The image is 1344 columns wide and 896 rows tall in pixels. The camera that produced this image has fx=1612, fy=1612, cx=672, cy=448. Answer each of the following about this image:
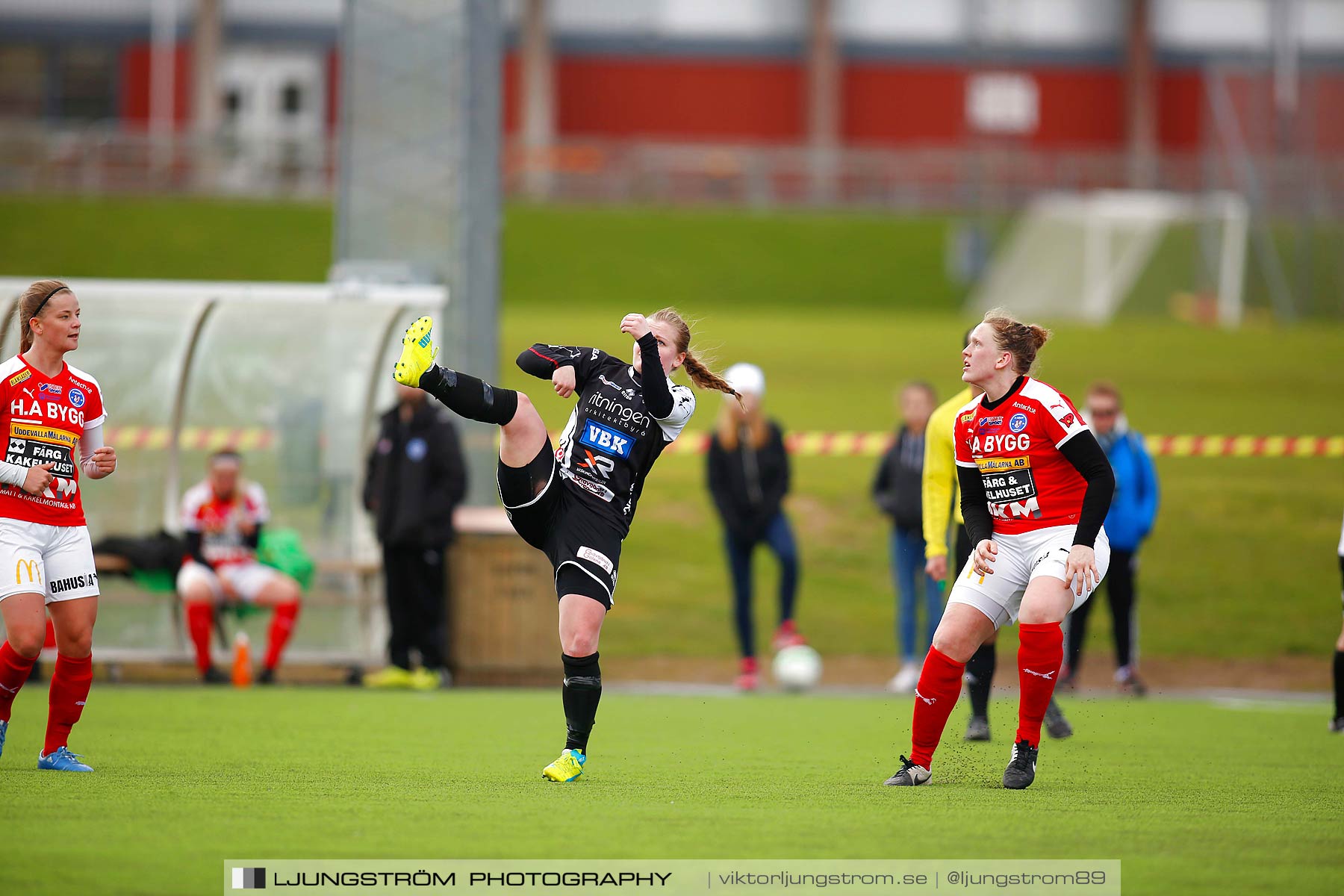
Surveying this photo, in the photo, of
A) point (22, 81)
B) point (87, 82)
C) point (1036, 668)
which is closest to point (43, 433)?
point (1036, 668)

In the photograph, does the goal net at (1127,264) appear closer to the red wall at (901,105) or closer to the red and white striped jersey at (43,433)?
the red wall at (901,105)

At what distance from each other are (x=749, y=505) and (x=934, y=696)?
6014mm

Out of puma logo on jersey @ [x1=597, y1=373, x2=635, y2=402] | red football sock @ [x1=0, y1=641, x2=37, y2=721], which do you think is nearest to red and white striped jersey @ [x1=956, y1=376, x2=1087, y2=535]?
puma logo on jersey @ [x1=597, y1=373, x2=635, y2=402]

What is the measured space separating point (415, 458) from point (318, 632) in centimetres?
188

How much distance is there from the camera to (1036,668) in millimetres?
6945

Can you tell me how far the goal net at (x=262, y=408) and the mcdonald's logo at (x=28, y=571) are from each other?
5973 millimetres

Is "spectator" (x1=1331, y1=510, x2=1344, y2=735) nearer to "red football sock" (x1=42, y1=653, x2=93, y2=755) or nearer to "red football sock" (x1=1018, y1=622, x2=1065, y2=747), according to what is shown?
"red football sock" (x1=1018, y1=622, x2=1065, y2=747)

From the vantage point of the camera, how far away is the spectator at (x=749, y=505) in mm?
12922

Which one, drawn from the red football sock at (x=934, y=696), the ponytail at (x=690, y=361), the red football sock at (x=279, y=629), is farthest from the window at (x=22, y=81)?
the red football sock at (x=934, y=696)

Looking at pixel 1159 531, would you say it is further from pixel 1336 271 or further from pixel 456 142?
pixel 1336 271

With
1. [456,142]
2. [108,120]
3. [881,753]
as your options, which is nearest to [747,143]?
[108,120]

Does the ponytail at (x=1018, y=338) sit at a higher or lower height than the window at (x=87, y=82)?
lower

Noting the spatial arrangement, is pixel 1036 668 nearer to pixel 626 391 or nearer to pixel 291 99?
pixel 626 391

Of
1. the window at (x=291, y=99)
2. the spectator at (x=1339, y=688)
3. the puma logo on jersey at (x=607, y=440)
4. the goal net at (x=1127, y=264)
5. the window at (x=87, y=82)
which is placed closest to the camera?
the puma logo on jersey at (x=607, y=440)
